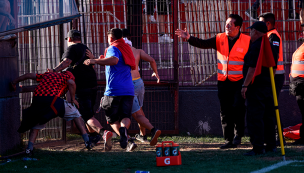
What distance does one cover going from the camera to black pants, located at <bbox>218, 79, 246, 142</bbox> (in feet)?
23.6

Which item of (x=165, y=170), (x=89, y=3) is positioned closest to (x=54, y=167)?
(x=165, y=170)

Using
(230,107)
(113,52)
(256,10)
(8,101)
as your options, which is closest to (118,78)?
(113,52)

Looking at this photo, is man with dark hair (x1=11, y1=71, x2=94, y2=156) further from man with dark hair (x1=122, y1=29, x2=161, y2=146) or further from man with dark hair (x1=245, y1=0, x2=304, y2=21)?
man with dark hair (x1=245, y1=0, x2=304, y2=21)

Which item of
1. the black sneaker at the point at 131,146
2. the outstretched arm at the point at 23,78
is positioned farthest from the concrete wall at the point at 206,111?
the outstretched arm at the point at 23,78

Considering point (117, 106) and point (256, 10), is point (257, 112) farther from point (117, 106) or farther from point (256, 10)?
point (256, 10)

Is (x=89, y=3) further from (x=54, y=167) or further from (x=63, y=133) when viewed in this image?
(x=54, y=167)

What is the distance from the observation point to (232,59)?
7156mm

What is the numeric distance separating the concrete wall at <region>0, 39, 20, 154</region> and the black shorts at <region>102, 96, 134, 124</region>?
142cm

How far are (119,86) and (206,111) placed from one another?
2.65 m

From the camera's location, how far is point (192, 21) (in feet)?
29.1

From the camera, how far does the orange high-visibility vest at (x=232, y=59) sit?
7.12m

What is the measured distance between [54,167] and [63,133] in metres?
2.23

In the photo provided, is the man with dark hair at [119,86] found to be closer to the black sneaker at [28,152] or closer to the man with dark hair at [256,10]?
the black sneaker at [28,152]

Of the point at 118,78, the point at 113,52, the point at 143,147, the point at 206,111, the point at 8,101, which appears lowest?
the point at 143,147
